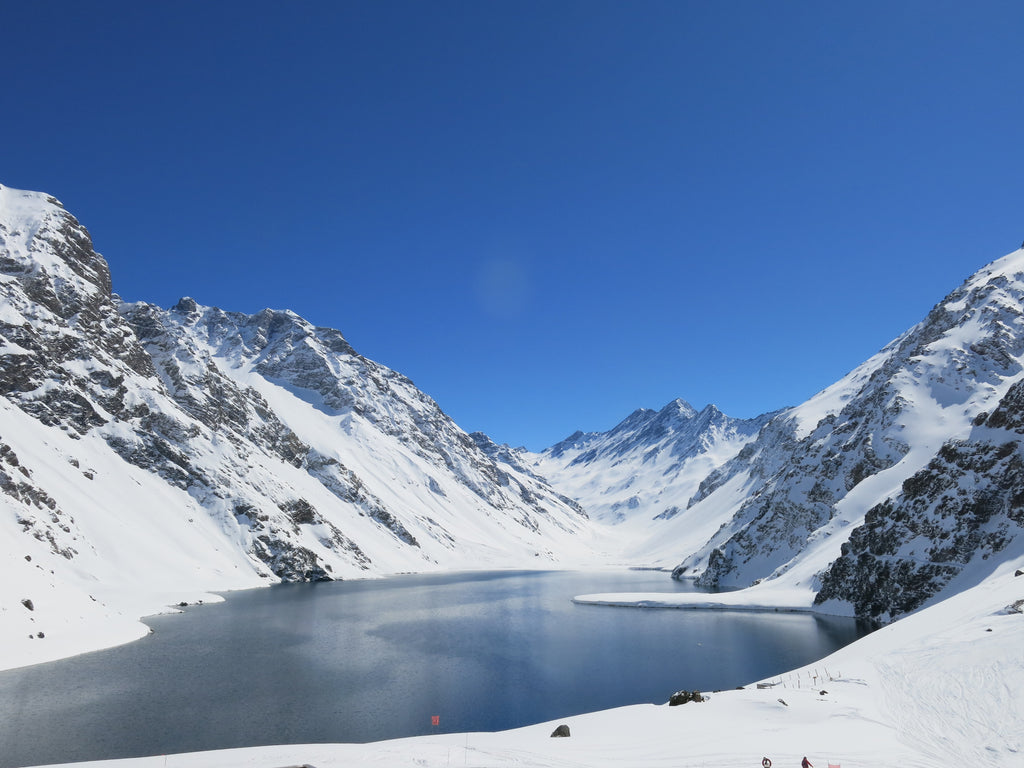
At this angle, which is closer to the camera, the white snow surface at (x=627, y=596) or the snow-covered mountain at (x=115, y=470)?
the white snow surface at (x=627, y=596)

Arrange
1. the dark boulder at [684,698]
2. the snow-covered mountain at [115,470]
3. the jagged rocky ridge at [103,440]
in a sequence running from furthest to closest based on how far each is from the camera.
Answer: the jagged rocky ridge at [103,440], the snow-covered mountain at [115,470], the dark boulder at [684,698]

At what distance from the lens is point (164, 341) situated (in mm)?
196125

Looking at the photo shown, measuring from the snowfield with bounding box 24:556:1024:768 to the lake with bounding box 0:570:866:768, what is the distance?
23.6ft

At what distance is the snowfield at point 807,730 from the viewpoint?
26.2m

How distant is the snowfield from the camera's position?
1033 inches

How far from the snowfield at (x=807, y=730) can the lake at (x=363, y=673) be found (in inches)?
283

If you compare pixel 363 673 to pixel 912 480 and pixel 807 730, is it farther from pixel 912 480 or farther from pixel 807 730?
pixel 912 480

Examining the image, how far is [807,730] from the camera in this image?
1171 inches

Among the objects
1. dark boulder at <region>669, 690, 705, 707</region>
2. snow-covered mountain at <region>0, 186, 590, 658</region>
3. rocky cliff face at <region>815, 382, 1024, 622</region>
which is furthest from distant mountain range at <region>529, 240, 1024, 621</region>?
snow-covered mountain at <region>0, 186, 590, 658</region>

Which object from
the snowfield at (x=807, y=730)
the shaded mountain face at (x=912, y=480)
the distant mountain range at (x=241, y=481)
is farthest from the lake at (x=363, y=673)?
the distant mountain range at (x=241, y=481)

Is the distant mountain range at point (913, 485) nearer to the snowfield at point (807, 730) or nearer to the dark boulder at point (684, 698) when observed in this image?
the snowfield at point (807, 730)

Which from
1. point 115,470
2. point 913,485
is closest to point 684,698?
point 913,485

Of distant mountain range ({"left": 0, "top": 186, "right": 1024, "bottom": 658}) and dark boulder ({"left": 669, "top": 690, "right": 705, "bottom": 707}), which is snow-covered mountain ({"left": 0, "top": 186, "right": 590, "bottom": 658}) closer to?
distant mountain range ({"left": 0, "top": 186, "right": 1024, "bottom": 658})

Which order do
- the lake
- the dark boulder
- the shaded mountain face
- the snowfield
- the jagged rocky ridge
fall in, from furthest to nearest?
the jagged rocky ridge < the shaded mountain face < the dark boulder < the lake < the snowfield
